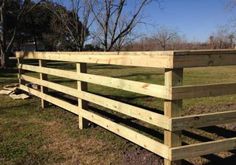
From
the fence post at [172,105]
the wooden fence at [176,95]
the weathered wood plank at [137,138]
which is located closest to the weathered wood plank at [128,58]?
the wooden fence at [176,95]

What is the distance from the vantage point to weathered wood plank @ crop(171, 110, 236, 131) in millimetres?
3337

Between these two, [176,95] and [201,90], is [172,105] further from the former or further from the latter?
[201,90]

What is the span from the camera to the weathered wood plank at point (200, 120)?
3337 mm

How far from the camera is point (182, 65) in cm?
324

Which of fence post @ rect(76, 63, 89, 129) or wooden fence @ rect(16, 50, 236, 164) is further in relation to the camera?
fence post @ rect(76, 63, 89, 129)

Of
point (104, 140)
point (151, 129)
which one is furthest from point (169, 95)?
point (151, 129)

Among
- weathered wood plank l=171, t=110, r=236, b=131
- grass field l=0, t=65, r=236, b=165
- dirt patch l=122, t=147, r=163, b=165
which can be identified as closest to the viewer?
weathered wood plank l=171, t=110, r=236, b=131

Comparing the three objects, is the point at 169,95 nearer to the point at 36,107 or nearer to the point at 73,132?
the point at 73,132

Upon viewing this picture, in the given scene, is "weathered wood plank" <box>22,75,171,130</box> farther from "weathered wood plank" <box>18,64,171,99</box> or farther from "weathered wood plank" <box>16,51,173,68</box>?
"weathered wood plank" <box>16,51,173,68</box>

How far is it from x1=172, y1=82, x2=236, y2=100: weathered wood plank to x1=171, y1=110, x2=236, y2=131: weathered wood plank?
0.76ft

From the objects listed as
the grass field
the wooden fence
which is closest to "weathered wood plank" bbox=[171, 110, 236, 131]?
the wooden fence

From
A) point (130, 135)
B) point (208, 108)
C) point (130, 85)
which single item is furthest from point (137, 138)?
point (208, 108)

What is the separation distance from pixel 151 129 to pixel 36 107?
10.8 ft

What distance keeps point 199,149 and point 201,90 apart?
2.13 ft
